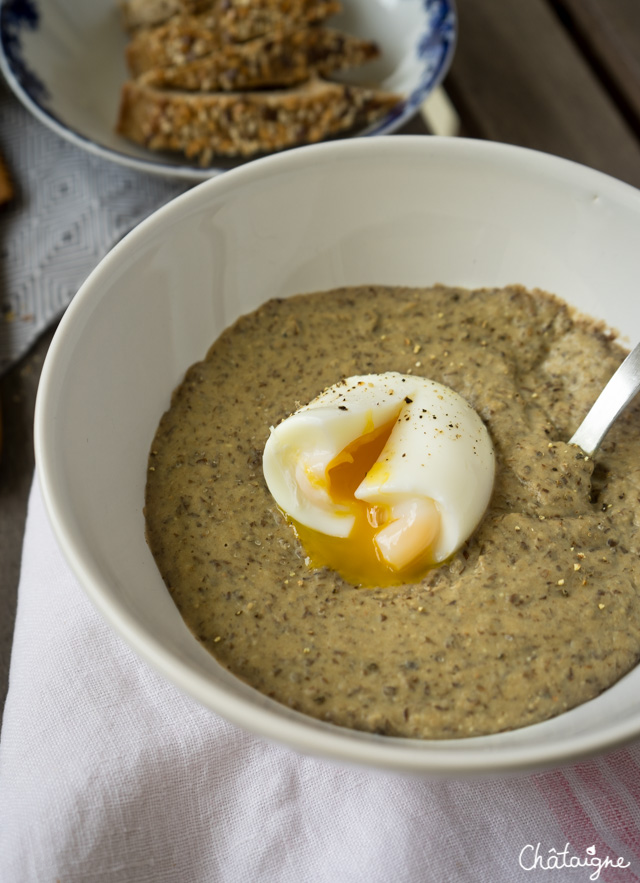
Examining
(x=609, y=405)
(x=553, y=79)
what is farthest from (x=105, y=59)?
(x=609, y=405)

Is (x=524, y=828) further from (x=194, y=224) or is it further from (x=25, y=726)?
(x=194, y=224)

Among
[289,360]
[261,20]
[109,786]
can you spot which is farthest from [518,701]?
[261,20]

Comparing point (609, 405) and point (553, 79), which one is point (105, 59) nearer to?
point (553, 79)

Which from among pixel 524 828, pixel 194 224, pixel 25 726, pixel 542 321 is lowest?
pixel 25 726

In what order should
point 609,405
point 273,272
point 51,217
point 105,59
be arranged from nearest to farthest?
point 609,405, point 273,272, point 51,217, point 105,59

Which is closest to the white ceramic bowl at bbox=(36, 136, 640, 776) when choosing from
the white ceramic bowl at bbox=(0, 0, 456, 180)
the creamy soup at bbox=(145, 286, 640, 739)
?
the creamy soup at bbox=(145, 286, 640, 739)
